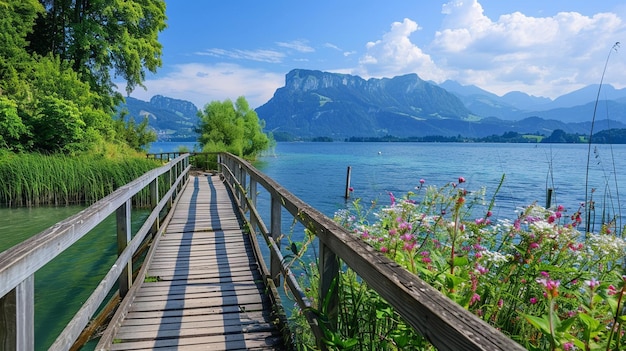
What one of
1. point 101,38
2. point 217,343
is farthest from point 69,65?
point 217,343

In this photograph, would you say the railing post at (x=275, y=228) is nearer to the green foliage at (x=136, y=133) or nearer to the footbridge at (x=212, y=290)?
the footbridge at (x=212, y=290)

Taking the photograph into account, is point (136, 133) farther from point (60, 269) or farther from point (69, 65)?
point (60, 269)

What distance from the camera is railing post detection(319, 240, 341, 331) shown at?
206 cm

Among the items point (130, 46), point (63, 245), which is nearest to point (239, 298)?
point (63, 245)

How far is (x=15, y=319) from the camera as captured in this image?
1.49 meters

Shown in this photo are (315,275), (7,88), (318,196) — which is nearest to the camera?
(315,275)

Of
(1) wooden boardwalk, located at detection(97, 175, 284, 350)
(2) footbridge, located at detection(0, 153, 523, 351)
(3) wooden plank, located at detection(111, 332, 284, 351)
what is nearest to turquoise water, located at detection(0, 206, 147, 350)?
(1) wooden boardwalk, located at detection(97, 175, 284, 350)

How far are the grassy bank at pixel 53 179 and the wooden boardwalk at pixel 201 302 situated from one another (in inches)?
390

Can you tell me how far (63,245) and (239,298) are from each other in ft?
6.84

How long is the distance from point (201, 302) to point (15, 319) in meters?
2.37

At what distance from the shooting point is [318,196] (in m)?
24.7

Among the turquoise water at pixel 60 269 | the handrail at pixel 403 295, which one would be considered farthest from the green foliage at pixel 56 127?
the handrail at pixel 403 295

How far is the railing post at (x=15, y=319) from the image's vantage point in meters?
1.48

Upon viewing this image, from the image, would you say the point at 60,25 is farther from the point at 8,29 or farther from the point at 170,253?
the point at 170,253
